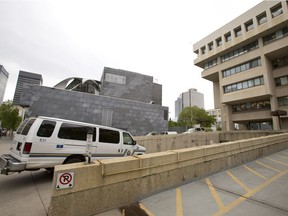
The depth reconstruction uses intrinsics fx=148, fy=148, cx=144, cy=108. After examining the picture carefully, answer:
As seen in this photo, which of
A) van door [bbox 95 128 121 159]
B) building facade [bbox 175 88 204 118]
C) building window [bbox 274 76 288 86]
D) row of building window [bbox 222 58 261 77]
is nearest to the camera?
van door [bbox 95 128 121 159]

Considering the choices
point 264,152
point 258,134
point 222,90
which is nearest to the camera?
point 264,152

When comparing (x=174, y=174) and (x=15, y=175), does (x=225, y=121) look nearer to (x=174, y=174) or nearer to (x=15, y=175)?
(x=174, y=174)

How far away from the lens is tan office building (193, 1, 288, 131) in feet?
89.6

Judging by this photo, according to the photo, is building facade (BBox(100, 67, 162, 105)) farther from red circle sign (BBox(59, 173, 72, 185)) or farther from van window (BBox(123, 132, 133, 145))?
red circle sign (BBox(59, 173, 72, 185))

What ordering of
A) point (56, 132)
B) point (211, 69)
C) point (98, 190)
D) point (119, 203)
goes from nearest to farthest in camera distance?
1. point (98, 190)
2. point (119, 203)
3. point (56, 132)
4. point (211, 69)

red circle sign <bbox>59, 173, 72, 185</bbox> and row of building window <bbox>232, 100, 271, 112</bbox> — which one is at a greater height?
row of building window <bbox>232, 100, 271, 112</bbox>

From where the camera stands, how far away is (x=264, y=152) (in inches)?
385

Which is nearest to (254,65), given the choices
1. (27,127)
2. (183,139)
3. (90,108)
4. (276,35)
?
(276,35)

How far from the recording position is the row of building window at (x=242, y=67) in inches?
1182

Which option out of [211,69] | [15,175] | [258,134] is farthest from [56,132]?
[211,69]

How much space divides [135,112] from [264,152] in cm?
1881

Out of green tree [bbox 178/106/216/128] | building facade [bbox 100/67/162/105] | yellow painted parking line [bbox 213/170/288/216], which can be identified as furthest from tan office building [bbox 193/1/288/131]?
yellow painted parking line [bbox 213/170/288/216]

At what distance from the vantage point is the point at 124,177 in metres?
3.64

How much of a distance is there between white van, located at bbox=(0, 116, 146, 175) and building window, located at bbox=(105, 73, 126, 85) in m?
26.0
